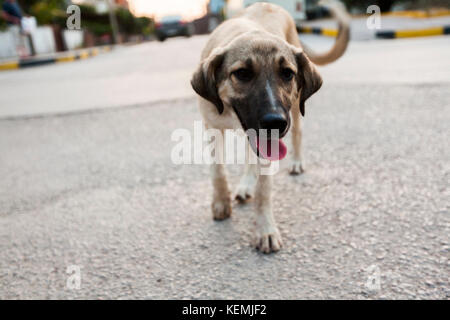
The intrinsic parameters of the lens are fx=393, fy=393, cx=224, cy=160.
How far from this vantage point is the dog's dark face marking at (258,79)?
1.99m

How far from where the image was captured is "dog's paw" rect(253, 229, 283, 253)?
2.20 meters

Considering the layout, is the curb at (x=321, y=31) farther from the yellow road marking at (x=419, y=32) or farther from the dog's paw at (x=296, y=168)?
the dog's paw at (x=296, y=168)

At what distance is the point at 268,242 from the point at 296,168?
3.57 ft

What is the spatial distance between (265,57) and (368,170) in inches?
56.3

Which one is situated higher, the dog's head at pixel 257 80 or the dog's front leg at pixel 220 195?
the dog's head at pixel 257 80

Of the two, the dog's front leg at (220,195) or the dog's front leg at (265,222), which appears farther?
the dog's front leg at (220,195)

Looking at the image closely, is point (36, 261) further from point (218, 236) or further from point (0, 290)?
point (218, 236)

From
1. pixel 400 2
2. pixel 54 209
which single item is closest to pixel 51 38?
pixel 400 2

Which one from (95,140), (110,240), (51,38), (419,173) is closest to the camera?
(110,240)

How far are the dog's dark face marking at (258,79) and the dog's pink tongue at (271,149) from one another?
0.08 metres

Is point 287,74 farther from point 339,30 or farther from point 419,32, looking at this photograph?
point 419,32

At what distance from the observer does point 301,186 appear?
295cm

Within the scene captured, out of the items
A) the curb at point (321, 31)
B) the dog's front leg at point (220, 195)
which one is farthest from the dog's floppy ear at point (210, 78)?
the curb at point (321, 31)

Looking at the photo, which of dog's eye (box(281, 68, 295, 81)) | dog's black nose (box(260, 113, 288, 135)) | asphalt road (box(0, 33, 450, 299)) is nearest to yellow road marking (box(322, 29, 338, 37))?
asphalt road (box(0, 33, 450, 299))
